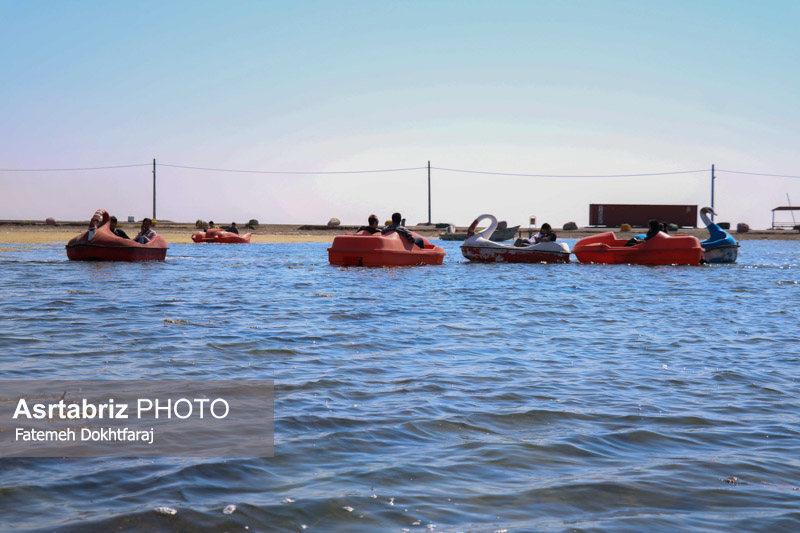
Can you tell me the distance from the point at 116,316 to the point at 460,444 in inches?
276

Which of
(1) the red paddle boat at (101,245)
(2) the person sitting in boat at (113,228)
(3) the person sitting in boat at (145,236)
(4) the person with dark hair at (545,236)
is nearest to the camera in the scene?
(1) the red paddle boat at (101,245)

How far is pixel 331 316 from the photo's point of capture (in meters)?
10.5

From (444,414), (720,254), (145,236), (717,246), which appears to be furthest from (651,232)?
(444,414)

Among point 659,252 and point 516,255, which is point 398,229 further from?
point 659,252

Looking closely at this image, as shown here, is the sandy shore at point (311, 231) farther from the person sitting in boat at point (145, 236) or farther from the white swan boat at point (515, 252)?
the person sitting in boat at point (145, 236)

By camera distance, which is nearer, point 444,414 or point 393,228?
point 444,414

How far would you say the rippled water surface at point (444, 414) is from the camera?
3234 mm

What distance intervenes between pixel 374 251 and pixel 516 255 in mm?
6089

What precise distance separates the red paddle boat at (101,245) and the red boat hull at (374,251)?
19.4 ft

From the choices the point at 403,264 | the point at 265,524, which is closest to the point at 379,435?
the point at 265,524

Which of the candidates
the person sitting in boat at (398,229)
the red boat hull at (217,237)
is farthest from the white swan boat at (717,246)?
the red boat hull at (217,237)

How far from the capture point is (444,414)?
493cm

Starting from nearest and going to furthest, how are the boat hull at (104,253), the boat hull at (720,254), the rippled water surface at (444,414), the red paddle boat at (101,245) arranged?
the rippled water surface at (444,414)
the red paddle boat at (101,245)
the boat hull at (104,253)
the boat hull at (720,254)

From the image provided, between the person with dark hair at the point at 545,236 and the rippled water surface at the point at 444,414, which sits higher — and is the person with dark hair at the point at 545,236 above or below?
above
